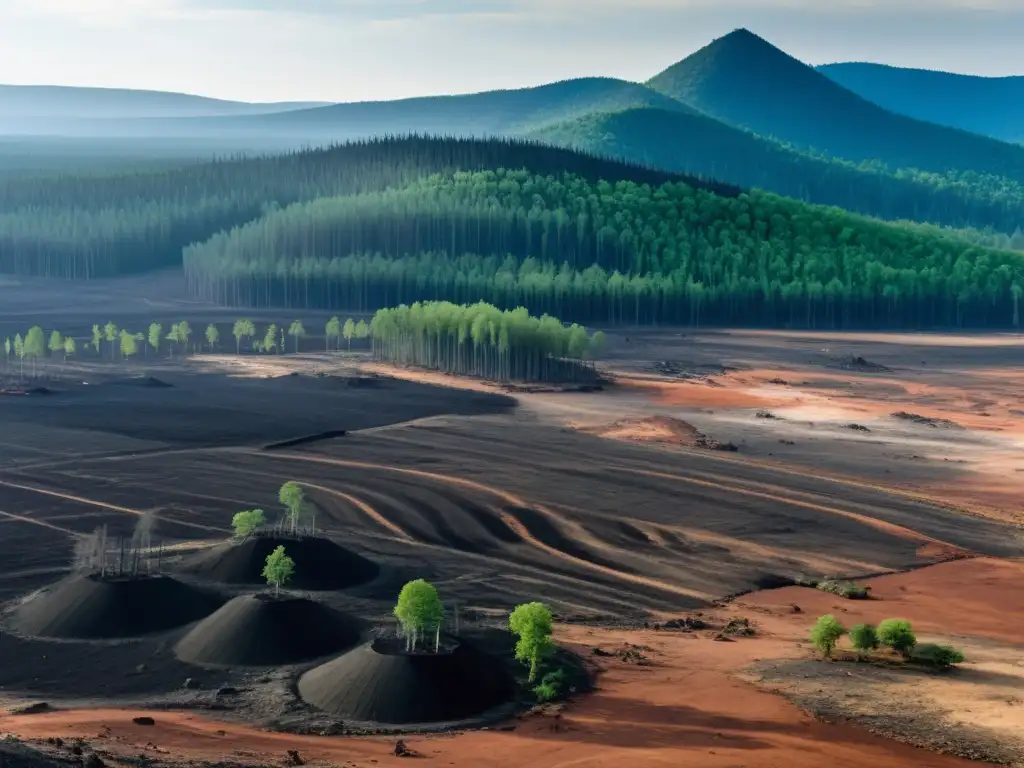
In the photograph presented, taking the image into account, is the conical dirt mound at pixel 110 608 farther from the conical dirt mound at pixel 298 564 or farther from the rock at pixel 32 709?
the rock at pixel 32 709

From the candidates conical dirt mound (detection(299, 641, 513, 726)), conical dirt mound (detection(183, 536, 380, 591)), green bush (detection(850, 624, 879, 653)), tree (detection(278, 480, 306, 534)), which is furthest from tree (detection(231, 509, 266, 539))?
green bush (detection(850, 624, 879, 653))

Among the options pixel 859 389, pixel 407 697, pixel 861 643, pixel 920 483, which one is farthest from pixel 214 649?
pixel 859 389

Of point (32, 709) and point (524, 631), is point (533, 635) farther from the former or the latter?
point (32, 709)

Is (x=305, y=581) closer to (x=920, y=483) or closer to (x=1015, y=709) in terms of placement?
(x=1015, y=709)

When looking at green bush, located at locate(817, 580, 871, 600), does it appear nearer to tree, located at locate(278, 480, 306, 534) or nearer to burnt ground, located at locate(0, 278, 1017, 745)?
burnt ground, located at locate(0, 278, 1017, 745)

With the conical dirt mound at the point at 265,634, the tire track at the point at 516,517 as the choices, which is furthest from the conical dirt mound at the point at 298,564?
the tire track at the point at 516,517
